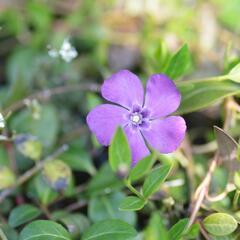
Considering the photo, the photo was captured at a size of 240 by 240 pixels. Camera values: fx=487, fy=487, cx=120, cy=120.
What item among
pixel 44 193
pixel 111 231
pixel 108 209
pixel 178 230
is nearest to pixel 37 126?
pixel 44 193

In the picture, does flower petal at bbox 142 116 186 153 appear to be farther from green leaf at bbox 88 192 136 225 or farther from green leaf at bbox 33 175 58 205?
green leaf at bbox 33 175 58 205

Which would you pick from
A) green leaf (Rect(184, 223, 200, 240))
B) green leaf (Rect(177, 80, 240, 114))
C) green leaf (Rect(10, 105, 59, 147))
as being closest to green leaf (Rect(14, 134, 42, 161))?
green leaf (Rect(10, 105, 59, 147))

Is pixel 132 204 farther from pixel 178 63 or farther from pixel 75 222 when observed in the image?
pixel 178 63

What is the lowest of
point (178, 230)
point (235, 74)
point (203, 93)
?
point (178, 230)

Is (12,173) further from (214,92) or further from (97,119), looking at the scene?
(214,92)

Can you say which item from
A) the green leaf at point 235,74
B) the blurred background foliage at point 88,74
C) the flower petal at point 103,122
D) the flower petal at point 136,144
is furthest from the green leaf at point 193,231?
the green leaf at point 235,74

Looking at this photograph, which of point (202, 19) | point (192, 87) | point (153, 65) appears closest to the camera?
point (192, 87)

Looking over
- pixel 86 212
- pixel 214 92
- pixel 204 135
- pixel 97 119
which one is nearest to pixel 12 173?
pixel 86 212

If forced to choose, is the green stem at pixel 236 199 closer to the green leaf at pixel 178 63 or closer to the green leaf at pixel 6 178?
the green leaf at pixel 178 63
